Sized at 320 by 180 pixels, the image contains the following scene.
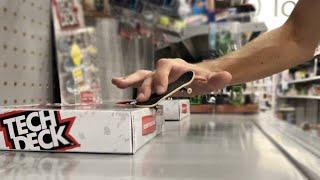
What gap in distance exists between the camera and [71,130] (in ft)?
1.76

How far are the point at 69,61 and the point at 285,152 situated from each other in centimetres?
67

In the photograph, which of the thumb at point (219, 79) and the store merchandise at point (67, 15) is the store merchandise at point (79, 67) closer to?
Answer: the store merchandise at point (67, 15)

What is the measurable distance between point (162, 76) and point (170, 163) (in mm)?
171

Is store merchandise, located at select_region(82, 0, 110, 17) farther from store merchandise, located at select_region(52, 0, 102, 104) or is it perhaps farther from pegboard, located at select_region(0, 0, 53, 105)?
pegboard, located at select_region(0, 0, 53, 105)

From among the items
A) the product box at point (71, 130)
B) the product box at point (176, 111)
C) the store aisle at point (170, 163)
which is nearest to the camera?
the store aisle at point (170, 163)

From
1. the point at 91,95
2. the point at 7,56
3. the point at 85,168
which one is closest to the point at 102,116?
the point at 85,168

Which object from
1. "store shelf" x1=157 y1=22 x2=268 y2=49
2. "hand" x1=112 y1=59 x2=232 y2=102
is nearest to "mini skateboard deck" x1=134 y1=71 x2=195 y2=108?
"hand" x1=112 y1=59 x2=232 y2=102

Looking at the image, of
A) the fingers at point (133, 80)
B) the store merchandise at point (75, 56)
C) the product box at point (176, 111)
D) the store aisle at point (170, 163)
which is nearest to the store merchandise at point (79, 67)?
the store merchandise at point (75, 56)

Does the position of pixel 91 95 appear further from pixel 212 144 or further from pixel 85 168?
pixel 85 168

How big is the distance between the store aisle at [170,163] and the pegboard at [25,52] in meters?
0.29

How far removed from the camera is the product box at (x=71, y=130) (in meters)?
0.53

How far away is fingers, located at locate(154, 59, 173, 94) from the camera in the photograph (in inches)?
23.7

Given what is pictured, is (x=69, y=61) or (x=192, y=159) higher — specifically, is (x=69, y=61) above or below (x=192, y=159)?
above

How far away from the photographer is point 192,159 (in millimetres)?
501
